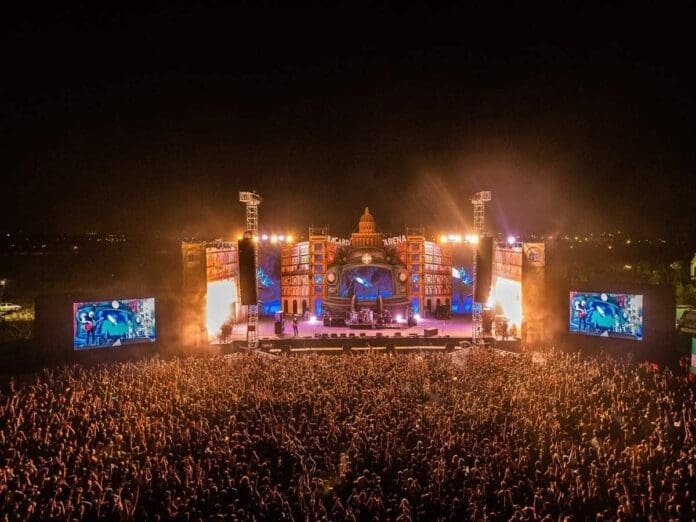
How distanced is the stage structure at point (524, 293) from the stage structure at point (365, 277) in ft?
21.8

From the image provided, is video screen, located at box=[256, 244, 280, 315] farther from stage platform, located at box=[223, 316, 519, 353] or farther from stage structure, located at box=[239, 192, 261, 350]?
stage structure, located at box=[239, 192, 261, 350]

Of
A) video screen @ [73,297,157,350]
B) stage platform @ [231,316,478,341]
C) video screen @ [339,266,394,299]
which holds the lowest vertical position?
stage platform @ [231,316,478,341]

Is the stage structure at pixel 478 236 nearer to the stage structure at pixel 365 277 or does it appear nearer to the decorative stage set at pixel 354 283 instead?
the decorative stage set at pixel 354 283

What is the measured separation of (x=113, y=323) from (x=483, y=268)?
52.8ft

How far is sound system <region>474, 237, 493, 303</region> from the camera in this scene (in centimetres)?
2236

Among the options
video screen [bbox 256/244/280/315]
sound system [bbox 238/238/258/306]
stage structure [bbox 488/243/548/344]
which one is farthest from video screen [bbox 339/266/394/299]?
sound system [bbox 238/238/258/306]

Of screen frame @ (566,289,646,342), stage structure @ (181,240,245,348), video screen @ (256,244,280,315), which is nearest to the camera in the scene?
screen frame @ (566,289,646,342)

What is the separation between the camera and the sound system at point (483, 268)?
22359 mm

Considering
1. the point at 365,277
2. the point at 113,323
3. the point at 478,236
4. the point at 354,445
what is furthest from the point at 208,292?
the point at 354,445

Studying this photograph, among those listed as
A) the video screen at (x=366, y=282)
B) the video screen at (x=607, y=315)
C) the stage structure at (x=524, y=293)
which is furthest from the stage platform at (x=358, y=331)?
the video screen at (x=607, y=315)

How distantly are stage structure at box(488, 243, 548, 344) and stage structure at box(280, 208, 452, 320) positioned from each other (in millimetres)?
6631

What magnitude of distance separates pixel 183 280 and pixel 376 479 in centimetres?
1551

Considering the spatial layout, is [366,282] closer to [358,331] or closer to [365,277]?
[365,277]

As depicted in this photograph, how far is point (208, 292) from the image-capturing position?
Answer: 24.1m
